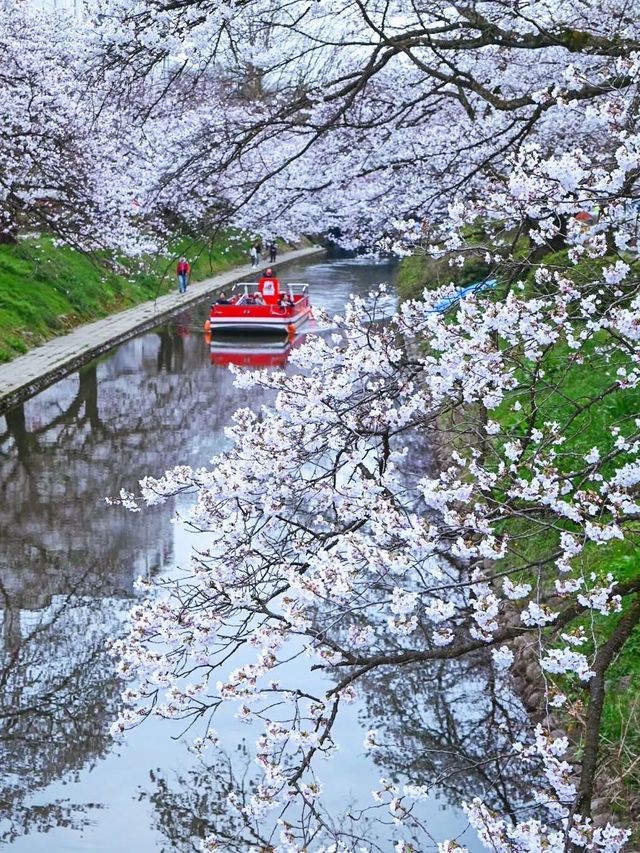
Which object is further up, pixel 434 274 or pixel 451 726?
pixel 434 274

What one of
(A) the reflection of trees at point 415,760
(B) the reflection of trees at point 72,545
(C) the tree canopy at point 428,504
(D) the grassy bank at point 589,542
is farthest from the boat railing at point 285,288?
(A) the reflection of trees at point 415,760

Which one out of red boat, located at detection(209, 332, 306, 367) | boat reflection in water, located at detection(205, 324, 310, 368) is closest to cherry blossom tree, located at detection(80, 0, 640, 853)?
red boat, located at detection(209, 332, 306, 367)

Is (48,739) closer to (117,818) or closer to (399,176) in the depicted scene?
(117,818)

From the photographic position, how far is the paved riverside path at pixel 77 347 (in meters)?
22.4

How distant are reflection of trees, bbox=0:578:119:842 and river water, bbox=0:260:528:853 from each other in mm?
16

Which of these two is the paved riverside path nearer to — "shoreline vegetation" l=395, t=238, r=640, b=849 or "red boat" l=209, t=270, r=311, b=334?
"red boat" l=209, t=270, r=311, b=334

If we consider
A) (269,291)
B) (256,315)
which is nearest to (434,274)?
(256,315)

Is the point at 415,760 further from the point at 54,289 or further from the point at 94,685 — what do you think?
the point at 54,289

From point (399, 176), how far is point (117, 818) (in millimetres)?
14078

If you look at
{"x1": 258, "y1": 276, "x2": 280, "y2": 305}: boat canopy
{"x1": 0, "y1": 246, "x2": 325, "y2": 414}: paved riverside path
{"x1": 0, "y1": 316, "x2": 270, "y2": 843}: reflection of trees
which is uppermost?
{"x1": 258, "y1": 276, "x2": 280, "y2": 305}: boat canopy

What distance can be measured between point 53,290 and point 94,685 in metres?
22.7

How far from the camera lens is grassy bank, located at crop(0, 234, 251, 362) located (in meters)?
26.8

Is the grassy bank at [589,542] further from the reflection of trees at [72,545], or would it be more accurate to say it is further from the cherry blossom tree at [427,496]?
the reflection of trees at [72,545]

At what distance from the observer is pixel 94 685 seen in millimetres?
10609
